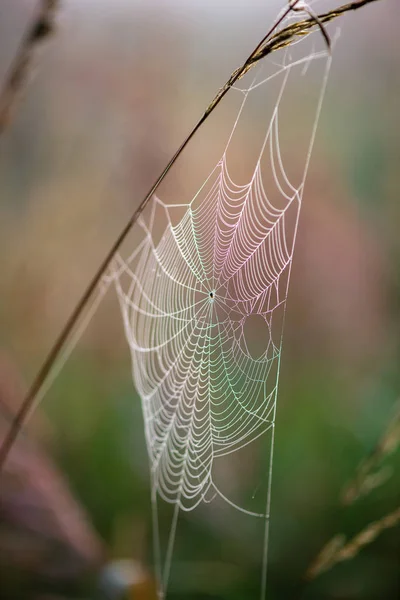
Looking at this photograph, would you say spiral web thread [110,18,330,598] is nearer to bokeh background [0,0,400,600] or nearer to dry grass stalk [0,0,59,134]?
bokeh background [0,0,400,600]

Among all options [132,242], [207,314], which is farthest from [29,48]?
[132,242]

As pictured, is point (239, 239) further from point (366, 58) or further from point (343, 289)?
point (366, 58)

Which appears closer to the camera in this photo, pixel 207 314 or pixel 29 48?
pixel 29 48

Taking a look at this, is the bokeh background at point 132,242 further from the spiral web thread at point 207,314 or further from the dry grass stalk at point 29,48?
the dry grass stalk at point 29,48

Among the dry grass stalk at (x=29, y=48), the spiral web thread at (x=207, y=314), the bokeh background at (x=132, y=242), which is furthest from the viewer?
the bokeh background at (x=132, y=242)

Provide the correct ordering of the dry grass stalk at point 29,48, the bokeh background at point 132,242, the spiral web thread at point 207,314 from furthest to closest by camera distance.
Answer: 1. the bokeh background at point 132,242
2. the spiral web thread at point 207,314
3. the dry grass stalk at point 29,48

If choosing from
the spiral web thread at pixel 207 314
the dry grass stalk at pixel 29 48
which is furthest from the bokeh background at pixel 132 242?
the dry grass stalk at pixel 29 48

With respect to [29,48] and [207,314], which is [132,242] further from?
[29,48]
